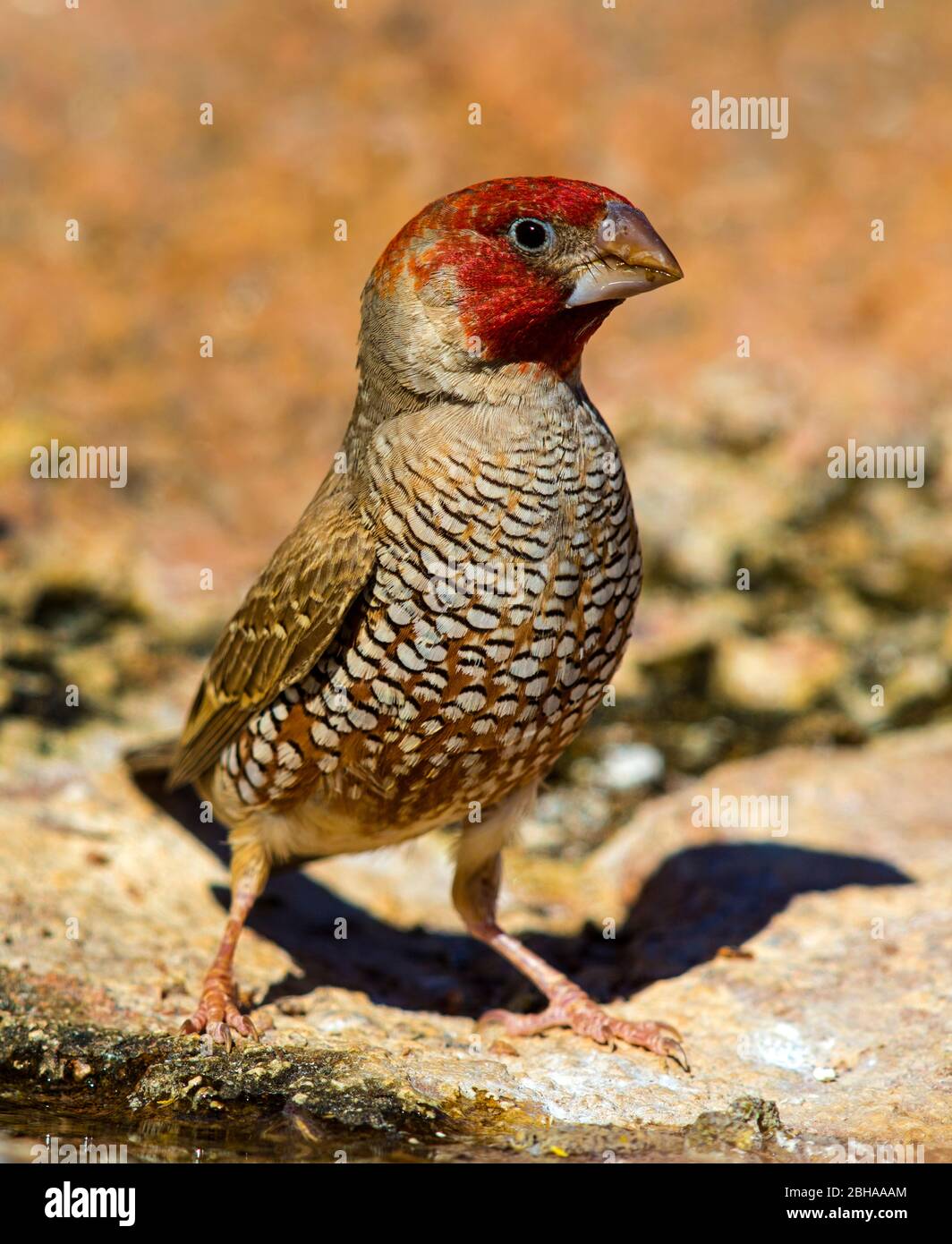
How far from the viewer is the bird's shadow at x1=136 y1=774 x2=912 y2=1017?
5.14 m

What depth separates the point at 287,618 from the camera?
4426mm

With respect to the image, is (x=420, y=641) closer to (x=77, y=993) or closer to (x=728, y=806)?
(x=77, y=993)

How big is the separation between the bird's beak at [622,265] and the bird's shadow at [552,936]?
2.43 m

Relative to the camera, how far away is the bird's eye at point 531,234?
409 cm

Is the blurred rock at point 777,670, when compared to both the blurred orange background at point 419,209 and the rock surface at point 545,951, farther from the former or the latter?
the rock surface at point 545,951

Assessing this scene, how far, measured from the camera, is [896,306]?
889cm

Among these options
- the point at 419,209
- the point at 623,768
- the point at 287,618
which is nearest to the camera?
the point at 287,618

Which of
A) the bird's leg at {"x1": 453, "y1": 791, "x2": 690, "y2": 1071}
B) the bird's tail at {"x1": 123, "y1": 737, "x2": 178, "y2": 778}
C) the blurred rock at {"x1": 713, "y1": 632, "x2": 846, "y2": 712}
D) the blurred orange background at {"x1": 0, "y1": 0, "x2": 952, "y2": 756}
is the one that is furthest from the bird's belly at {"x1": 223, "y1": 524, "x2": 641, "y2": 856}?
the blurred orange background at {"x1": 0, "y1": 0, "x2": 952, "y2": 756}

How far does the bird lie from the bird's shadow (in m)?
0.66

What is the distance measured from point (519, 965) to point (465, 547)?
1.69 metres

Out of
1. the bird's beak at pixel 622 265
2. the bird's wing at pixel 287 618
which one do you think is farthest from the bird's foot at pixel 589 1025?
the bird's beak at pixel 622 265

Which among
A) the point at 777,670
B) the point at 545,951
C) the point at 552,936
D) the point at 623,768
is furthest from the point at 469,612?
the point at 777,670

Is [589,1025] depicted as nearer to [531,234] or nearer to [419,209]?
[531,234]

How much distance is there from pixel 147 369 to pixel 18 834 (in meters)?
4.40
